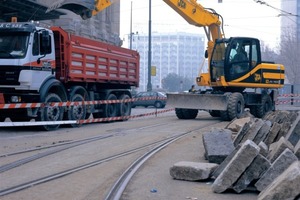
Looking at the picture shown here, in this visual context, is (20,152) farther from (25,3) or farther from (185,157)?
(25,3)

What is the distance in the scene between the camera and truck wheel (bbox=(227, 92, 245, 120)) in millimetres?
19234

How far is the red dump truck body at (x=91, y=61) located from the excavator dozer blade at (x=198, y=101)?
101 inches

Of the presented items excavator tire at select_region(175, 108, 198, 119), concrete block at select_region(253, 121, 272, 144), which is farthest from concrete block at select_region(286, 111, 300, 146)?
excavator tire at select_region(175, 108, 198, 119)

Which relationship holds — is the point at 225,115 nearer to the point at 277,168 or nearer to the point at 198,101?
the point at 198,101

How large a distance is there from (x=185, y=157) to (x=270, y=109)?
13.3 meters

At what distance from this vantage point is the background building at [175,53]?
121 metres

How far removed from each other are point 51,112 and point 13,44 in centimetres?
263

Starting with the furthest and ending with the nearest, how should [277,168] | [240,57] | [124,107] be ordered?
[124,107]
[240,57]
[277,168]

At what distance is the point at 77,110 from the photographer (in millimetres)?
18156

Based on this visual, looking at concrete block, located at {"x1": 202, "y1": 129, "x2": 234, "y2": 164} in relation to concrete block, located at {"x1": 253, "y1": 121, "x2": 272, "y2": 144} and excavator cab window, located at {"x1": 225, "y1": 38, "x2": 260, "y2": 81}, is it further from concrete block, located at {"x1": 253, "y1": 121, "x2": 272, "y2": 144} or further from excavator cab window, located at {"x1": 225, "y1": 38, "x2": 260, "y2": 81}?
excavator cab window, located at {"x1": 225, "y1": 38, "x2": 260, "y2": 81}

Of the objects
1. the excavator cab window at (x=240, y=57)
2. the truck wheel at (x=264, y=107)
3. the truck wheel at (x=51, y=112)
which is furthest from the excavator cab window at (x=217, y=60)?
the truck wheel at (x=51, y=112)

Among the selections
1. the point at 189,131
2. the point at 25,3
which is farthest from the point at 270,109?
the point at 25,3

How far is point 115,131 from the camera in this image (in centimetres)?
1633

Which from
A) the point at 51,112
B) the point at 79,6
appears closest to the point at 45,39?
the point at 79,6
